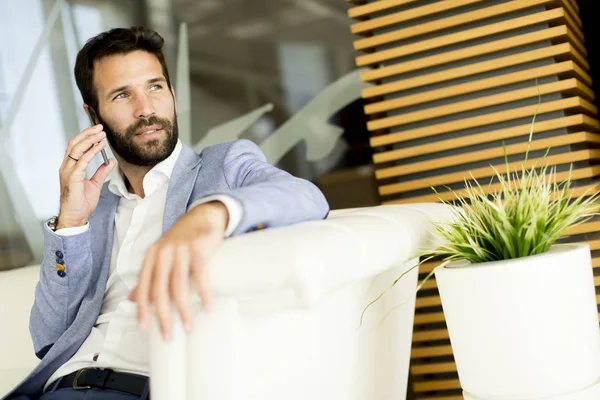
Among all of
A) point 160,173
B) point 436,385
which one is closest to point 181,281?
point 160,173

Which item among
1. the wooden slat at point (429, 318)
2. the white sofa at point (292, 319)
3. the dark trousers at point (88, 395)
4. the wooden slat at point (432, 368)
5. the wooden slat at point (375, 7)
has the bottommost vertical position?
the wooden slat at point (432, 368)

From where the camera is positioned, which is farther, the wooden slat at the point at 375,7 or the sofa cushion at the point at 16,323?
the wooden slat at the point at 375,7

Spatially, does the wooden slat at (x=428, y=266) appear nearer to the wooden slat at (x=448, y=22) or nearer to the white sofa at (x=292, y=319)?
the wooden slat at (x=448, y=22)

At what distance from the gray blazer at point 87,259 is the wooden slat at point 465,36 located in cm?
126

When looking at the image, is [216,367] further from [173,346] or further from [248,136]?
[248,136]

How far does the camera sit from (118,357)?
6.32 feet

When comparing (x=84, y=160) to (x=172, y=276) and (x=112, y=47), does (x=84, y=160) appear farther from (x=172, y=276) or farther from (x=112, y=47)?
(x=172, y=276)

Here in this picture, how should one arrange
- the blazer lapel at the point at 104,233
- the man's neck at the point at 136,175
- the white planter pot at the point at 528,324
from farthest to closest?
the man's neck at the point at 136,175 < the blazer lapel at the point at 104,233 < the white planter pot at the point at 528,324

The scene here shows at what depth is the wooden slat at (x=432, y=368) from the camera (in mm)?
3105

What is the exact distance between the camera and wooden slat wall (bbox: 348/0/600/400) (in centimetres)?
287

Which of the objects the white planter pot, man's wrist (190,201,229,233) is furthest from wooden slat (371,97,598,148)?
man's wrist (190,201,229,233)

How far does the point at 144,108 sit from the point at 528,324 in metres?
1.27

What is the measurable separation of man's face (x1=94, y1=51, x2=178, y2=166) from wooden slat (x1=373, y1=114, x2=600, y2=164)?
118cm

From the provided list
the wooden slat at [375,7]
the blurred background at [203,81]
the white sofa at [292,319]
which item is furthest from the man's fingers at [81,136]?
the blurred background at [203,81]
